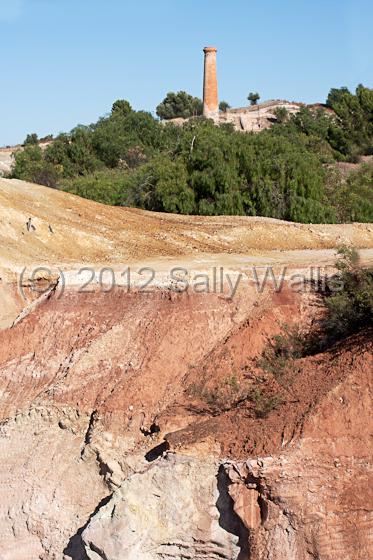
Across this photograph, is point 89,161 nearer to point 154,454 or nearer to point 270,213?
point 270,213

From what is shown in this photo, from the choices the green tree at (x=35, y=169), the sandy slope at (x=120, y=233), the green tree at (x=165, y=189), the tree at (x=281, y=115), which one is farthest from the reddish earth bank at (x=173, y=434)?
the tree at (x=281, y=115)

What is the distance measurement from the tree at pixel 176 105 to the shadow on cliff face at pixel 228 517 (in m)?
66.7

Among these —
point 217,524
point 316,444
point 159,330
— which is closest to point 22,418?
point 159,330

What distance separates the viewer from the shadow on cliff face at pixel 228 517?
1180cm

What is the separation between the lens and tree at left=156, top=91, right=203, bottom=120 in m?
77.2

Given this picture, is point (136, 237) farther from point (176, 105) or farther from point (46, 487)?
point (176, 105)

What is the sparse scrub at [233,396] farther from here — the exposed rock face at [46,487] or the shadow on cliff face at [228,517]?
the exposed rock face at [46,487]

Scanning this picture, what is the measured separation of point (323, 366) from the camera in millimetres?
13125

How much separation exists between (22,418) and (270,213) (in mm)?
14695

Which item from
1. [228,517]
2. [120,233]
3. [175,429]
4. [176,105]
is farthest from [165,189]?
[176,105]

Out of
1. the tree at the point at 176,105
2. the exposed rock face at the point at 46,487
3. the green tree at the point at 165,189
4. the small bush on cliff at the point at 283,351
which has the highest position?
the tree at the point at 176,105

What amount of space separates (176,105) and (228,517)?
68670mm

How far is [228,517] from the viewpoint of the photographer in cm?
1195

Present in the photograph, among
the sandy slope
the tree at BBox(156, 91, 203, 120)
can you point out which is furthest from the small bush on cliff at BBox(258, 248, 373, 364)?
the tree at BBox(156, 91, 203, 120)
